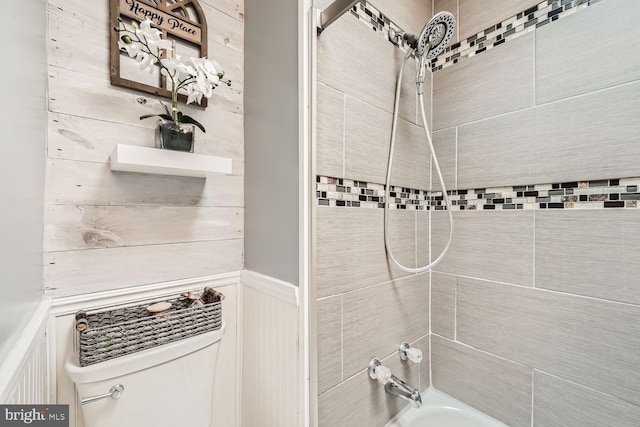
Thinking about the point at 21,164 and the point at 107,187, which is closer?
the point at 21,164

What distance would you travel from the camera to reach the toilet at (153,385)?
0.71 meters

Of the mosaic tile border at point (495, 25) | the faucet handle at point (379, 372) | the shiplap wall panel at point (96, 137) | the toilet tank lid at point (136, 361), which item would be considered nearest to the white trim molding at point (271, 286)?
the toilet tank lid at point (136, 361)

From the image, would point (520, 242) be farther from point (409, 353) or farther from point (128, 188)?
point (128, 188)

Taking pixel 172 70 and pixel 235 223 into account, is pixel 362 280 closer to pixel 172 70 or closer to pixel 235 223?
pixel 235 223

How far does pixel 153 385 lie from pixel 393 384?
2.74ft

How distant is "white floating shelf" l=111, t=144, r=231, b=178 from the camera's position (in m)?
0.78

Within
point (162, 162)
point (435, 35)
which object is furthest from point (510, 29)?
point (162, 162)

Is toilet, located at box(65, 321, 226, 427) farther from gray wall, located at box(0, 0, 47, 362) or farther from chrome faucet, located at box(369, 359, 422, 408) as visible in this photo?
chrome faucet, located at box(369, 359, 422, 408)

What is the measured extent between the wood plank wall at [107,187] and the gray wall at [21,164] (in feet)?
0.19

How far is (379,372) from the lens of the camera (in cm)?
99

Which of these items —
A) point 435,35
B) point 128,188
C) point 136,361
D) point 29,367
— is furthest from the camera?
point 435,35

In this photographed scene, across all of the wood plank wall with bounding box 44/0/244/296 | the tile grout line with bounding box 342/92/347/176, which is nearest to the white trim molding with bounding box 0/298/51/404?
the wood plank wall with bounding box 44/0/244/296

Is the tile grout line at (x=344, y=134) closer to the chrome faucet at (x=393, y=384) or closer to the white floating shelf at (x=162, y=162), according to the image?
the white floating shelf at (x=162, y=162)

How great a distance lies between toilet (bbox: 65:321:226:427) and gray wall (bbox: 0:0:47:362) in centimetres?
26
